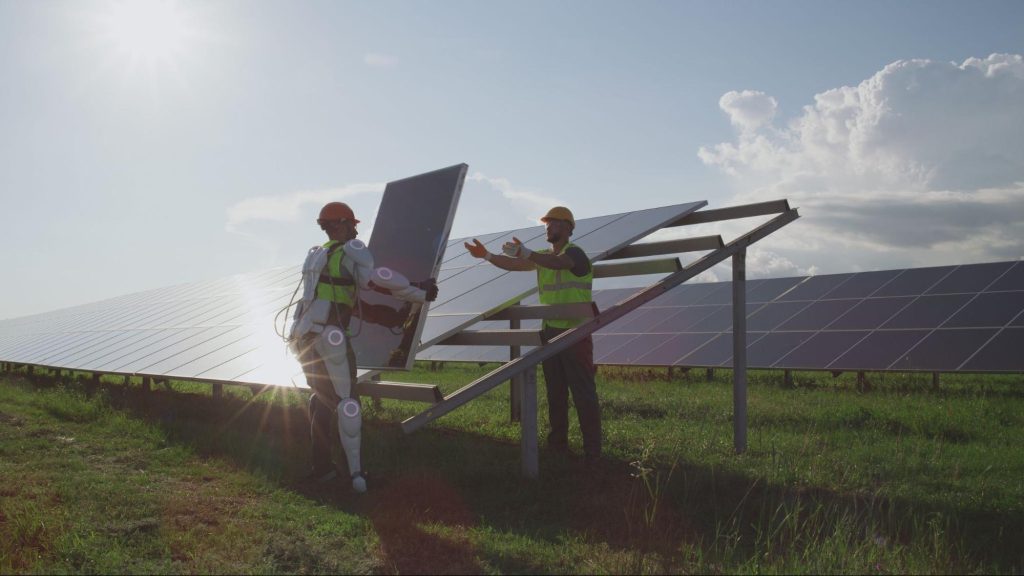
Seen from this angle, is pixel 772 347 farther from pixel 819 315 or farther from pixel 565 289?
pixel 565 289

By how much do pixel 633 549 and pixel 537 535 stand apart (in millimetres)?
819

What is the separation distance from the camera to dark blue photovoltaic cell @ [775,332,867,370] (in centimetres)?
1405

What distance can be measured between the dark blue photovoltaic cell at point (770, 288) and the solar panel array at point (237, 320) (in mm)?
9775

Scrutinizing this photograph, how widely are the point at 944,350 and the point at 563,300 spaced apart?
28.6 ft

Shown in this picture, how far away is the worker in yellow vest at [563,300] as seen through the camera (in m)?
A: 7.26

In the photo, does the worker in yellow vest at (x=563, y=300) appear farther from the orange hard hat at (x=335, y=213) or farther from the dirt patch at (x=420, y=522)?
the dirt patch at (x=420, y=522)

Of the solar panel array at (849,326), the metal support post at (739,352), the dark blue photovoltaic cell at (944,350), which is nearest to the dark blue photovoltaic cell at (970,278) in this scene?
the solar panel array at (849,326)

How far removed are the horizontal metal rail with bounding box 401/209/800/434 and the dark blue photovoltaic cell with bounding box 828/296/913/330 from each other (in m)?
8.09

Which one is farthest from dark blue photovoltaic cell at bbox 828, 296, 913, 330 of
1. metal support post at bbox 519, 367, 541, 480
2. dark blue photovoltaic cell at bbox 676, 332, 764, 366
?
metal support post at bbox 519, 367, 541, 480

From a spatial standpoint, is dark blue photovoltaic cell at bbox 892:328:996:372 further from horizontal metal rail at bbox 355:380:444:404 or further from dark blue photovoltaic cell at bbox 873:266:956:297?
horizontal metal rail at bbox 355:380:444:404

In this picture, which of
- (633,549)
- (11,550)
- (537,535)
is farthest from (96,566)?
(633,549)

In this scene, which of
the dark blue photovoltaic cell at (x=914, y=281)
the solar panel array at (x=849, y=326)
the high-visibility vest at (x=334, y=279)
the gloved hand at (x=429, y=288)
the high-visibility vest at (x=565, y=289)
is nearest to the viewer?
the high-visibility vest at (x=334, y=279)

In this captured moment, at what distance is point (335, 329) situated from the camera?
21.5ft

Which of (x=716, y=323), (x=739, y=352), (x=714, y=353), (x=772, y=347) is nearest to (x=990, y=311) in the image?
(x=772, y=347)
